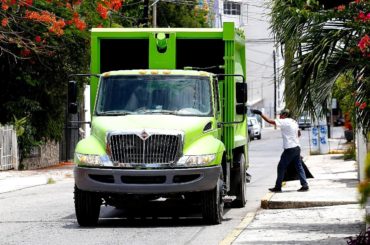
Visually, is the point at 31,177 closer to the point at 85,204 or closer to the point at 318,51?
the point at 85,204

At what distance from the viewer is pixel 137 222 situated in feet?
52.1

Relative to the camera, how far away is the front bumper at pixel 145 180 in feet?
47.6

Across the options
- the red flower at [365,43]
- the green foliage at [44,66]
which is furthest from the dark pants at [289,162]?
the green foliage at [44,66]

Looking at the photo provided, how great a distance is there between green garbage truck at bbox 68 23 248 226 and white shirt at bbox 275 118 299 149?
1.79 m

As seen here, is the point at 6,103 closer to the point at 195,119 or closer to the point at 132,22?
the point at 132,22

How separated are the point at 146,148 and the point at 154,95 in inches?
57.8

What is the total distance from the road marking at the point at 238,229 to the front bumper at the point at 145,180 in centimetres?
82

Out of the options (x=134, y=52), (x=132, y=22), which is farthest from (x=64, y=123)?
(x=134, y=52)

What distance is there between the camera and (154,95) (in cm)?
1584

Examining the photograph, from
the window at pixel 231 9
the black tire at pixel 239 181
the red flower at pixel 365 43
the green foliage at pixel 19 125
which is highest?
the window at pixel 231 9

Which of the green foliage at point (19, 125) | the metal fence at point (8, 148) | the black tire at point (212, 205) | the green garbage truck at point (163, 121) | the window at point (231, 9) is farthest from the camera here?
the window at point (231, 9)

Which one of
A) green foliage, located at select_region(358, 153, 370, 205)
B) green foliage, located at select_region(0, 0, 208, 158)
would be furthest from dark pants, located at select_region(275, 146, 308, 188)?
green foliage, located at select_region(358, 153, 370, 205)

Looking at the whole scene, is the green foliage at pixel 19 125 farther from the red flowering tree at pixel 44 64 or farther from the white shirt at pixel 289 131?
the white shirt at pixel 289 131

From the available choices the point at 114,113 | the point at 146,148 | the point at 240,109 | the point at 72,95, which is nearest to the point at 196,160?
the point at 146,148
